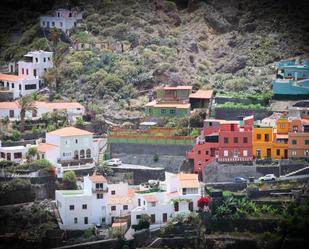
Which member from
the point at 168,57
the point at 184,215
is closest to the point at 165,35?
the point at 168,57

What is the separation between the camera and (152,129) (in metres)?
A: 45.0

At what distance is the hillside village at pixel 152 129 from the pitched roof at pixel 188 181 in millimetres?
42

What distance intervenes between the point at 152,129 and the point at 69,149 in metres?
1.97

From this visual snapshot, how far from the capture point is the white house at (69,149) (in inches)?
1737

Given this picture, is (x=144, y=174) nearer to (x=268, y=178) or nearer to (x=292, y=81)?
(x=268, y=178)

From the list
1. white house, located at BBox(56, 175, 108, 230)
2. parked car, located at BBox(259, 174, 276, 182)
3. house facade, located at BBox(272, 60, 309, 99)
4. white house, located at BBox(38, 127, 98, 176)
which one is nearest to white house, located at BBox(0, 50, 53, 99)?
white house, located at BBox(38, 127, 98, 176)

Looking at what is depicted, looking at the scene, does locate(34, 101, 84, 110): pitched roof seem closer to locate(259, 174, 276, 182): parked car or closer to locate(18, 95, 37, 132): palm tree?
locate(18, 95, 37, 132): palm tree

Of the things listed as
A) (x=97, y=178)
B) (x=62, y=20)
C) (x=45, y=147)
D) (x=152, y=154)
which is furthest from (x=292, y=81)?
(x=62, y=20)

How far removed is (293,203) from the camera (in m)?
41.9

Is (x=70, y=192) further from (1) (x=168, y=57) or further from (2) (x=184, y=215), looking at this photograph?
(1) (x=168, y=57)

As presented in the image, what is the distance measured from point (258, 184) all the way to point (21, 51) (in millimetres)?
10061

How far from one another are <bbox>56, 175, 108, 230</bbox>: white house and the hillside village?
0.10 ft

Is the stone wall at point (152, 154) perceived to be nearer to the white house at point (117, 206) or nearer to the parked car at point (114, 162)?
the parked car at point (114, 162)

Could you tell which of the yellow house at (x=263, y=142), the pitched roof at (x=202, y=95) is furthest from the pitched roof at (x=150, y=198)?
the pitched roof at (x=202, y=95)
